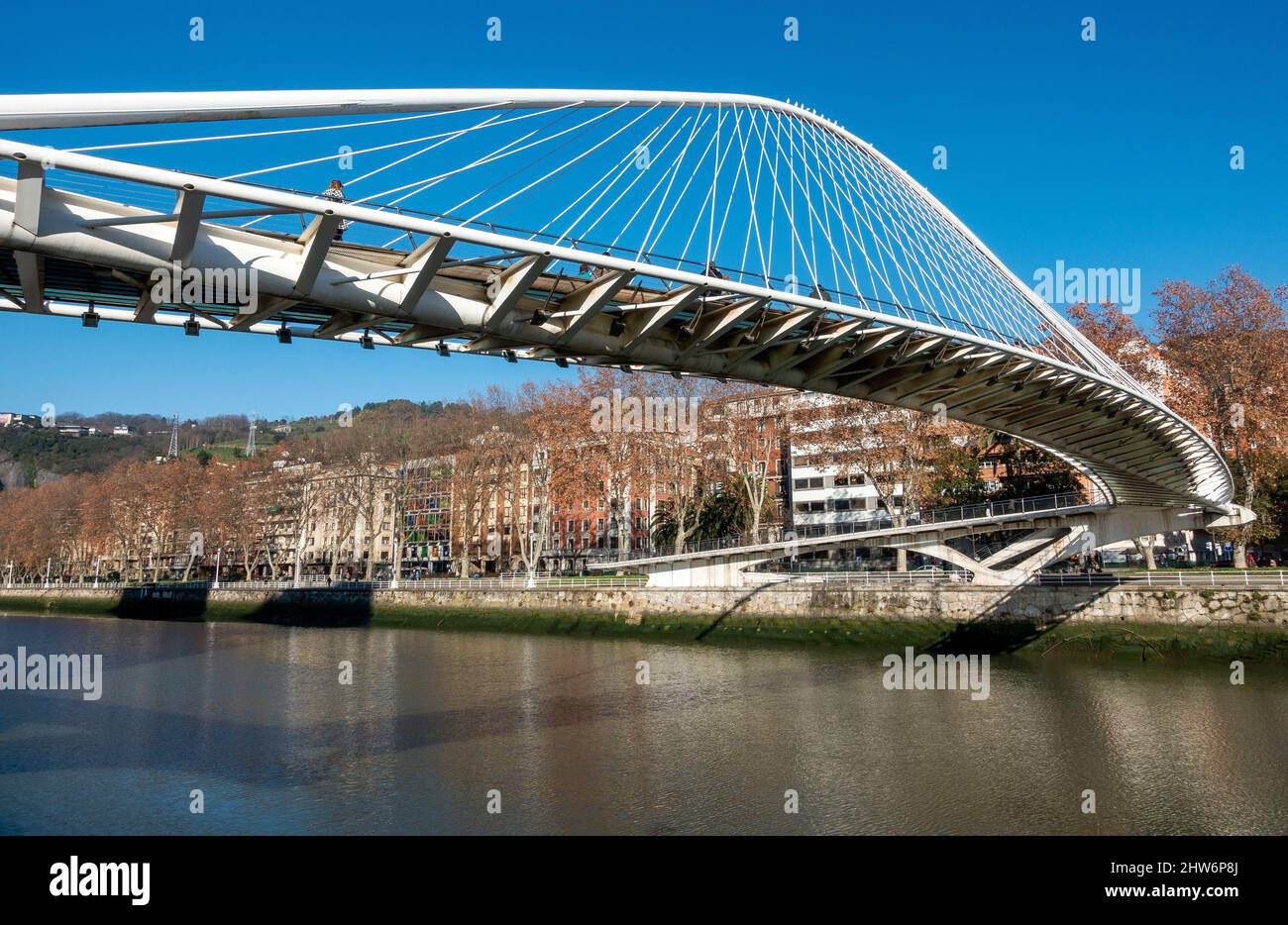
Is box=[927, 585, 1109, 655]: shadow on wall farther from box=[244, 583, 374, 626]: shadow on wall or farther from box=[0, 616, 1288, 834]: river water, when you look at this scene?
box=[244, 583, 374, 626]: shadow on wall

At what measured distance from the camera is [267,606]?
57.0 metres

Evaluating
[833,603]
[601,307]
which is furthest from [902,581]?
[601,307]

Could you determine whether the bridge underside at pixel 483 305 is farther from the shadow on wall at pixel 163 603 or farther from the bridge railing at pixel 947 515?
the shadow on wall at pixel 163 603

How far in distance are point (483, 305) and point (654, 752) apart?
31.4ft

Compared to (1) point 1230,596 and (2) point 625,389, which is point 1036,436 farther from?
(2) point 625,389

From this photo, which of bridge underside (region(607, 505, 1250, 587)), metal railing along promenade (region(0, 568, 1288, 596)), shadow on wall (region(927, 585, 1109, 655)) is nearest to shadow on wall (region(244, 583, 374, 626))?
Answer: metal railing along promenade (region(0, 568, 1288, 596))

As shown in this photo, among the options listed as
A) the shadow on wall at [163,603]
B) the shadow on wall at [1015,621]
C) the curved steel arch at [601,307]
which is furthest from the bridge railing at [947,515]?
the shadow on wall at [163,603]

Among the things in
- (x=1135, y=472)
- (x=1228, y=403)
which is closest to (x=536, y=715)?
(x=1135, y=472)

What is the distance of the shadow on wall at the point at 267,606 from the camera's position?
169ft

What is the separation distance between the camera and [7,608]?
7700 cm

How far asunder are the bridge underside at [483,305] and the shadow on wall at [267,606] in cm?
4010

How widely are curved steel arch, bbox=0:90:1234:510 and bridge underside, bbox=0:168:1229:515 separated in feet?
0.10

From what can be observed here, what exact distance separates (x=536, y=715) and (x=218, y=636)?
30715 mm

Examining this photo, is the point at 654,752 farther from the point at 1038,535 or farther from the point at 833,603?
the point at 1038,535
